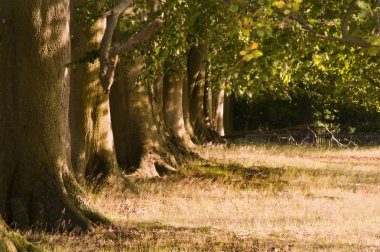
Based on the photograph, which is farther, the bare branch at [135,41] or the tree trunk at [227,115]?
the tree trunk at [227,115]

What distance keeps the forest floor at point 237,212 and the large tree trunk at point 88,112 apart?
0.66 metres

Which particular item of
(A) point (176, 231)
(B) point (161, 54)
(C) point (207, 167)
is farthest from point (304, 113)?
(A) point (176, 231)

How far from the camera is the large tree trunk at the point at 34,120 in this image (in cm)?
1298

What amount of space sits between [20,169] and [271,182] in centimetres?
1111

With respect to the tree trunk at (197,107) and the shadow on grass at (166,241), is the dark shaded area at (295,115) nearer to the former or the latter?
the tree trunk at (197,107)

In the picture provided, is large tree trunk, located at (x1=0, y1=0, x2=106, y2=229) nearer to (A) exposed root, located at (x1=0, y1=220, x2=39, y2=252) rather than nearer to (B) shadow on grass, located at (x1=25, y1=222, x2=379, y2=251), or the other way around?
(B) shadow on grass, located at (x1=25, y1=222, x2=379, y2=251)

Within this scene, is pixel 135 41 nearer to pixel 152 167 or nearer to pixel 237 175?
pixel 152 167

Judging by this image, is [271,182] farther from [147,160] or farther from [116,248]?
[116,248]

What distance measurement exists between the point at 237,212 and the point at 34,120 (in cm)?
525

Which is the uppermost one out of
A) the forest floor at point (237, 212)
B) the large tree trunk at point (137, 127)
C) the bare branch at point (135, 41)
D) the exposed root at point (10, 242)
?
the bare branch at point (135, 41)

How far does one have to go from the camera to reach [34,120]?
→ 1300cm

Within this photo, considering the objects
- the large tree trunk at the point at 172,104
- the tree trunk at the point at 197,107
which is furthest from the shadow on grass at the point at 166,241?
the tree trunk at the point at 197,107

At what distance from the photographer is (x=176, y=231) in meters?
13.5

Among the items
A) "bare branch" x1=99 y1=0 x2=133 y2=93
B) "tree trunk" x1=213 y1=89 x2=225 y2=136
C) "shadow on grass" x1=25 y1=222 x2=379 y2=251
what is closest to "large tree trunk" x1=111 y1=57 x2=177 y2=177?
"shadow on grass" x1=25 y1=222 x2=379 y2=251
